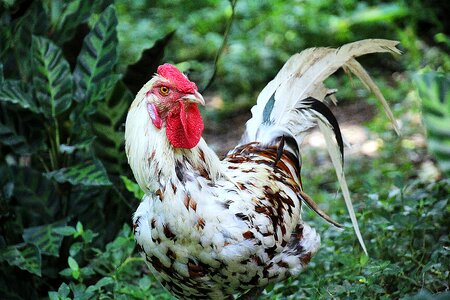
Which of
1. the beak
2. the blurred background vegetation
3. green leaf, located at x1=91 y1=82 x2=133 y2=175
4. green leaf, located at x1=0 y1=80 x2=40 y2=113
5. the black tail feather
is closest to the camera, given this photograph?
the beak

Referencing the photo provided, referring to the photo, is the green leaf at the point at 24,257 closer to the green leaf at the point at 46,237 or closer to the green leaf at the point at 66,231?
the green leaf at the point at 46,237

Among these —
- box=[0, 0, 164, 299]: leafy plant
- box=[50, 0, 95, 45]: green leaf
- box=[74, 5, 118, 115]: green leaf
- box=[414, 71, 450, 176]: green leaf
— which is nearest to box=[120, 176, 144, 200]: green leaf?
box=[0, 0, 164, 299]: leafy plant

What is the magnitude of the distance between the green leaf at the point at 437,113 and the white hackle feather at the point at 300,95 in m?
1.92

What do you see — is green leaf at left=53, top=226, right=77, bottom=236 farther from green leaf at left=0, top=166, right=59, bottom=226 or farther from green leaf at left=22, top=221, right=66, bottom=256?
green leaf at left=0, top=166, right=59, bottom=226

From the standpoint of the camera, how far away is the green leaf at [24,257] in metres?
3.94

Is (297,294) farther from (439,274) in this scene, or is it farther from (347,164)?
(347,164)

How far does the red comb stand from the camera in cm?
309

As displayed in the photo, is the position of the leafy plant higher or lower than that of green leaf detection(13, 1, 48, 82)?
lower

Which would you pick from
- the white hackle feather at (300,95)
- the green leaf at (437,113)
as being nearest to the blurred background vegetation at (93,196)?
the white hackle feather at (300,95)

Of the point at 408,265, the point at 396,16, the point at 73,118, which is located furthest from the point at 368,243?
the point at 396,16

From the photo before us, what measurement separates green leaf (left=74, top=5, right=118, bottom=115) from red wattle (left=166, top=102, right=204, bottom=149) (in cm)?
128

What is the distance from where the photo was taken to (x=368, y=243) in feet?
13.9

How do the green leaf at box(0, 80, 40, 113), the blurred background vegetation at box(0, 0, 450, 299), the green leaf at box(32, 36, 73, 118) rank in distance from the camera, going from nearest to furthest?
the blurred background vegetation at box(0, 0, 450, 299) < the green leaf at box(0, 80, 40, 113) < the green leaf at box(32, 36, 73, 118)

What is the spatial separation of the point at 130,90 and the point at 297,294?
164cm
